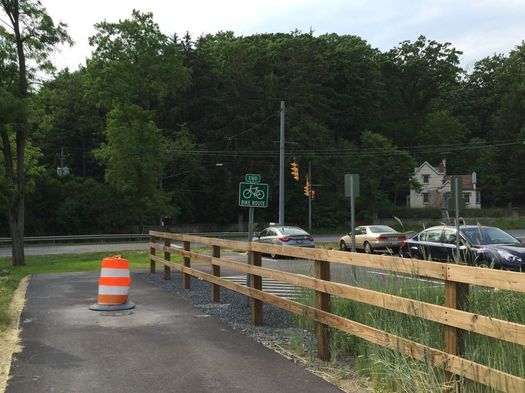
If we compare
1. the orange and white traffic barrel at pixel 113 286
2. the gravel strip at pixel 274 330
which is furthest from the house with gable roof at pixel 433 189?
the orange and white traffic barrel at pixel 113 286

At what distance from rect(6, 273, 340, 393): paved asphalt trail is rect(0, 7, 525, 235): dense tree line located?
14.8 metres

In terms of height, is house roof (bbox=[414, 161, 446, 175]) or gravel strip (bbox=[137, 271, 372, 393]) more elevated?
house roof (bbox=[414, 161, 446, 175])

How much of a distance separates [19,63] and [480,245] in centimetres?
1896

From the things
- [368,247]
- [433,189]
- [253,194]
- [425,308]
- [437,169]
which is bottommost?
[368,247]

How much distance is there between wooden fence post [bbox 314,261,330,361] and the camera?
20.6ft

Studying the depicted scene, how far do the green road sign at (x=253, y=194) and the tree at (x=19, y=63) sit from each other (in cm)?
1481

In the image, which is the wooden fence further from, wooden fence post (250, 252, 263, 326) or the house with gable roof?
the house with gable roof

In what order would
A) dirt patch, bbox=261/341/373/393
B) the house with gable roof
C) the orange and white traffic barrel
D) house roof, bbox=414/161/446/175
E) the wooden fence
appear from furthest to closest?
house roof, bbox=414/161/446/175 → the house with gable roof → the orange and white traffic barrel → dirt patch, bbox=261/341/373/393 → the wooden fence

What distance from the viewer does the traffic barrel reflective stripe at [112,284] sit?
31.8 feet

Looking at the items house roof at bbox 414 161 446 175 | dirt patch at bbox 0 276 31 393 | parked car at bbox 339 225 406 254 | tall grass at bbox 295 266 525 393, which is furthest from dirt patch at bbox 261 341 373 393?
house roof at bbox 414 161 446 175

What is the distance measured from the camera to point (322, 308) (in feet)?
20.9

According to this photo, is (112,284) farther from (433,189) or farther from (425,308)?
(433,189)

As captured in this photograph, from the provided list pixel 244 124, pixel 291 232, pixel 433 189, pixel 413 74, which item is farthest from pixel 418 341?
pixel 413 74

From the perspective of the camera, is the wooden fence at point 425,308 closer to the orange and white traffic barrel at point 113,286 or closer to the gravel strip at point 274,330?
the gravel strip at point 274,330
